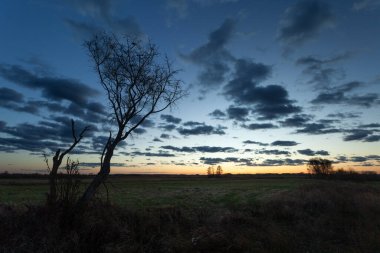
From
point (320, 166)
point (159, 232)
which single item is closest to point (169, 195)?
point (159, 232)

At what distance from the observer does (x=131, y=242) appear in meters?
13.0

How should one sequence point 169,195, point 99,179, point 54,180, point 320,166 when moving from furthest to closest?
point 320,166 < point 169,195 < point 99,179 < point 54,180

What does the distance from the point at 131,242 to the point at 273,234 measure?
668 centimetres

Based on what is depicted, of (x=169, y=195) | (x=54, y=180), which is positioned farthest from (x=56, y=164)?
(x=169, y=195)

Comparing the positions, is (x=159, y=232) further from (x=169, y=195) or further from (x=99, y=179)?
(x=169, y=195)

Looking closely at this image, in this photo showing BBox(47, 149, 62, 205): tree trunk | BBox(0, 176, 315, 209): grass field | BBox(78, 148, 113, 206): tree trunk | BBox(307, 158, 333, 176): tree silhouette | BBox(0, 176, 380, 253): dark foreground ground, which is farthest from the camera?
BBox(307, 158, 333, 176): tree silhouette

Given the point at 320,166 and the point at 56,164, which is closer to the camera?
the point at 56,164

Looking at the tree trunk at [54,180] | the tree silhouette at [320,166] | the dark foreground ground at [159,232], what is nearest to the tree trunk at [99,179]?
the dark foreground ground at [159,232]

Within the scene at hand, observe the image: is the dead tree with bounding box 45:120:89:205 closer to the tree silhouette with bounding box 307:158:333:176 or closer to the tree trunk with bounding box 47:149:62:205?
the tree trunk with bounding box 47:149:62:205

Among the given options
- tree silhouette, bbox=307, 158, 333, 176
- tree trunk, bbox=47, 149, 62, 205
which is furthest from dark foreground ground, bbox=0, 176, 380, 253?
tree silhouette, bbox=307, 158, 333, 176

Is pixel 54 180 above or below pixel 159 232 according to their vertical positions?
above

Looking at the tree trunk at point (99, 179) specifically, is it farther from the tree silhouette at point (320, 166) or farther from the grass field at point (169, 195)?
the tree silhouette at point (320, 166)

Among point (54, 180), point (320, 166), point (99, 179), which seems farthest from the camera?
point (320, 166)

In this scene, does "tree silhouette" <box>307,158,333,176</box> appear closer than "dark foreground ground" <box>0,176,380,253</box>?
No
